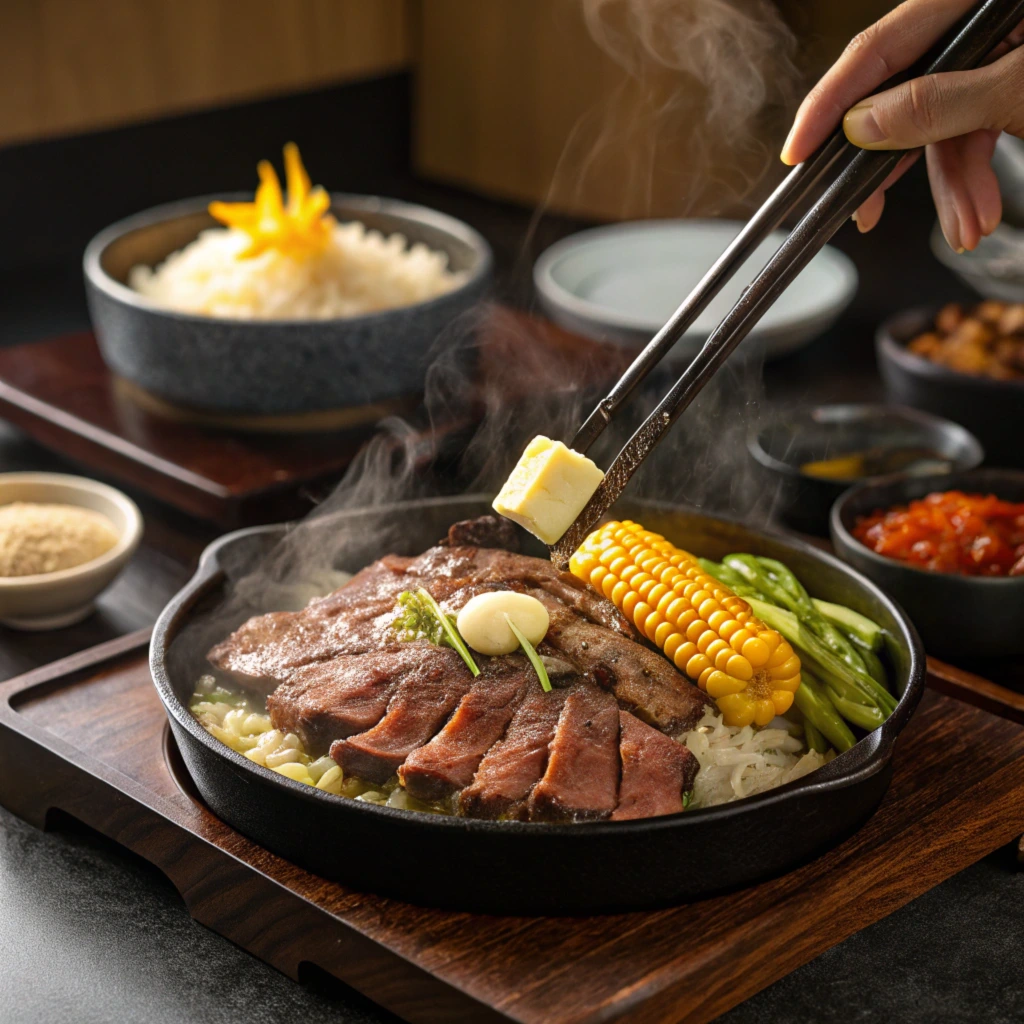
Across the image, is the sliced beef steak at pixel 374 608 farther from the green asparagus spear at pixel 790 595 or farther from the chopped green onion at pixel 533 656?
the green asparagus spear at pixel 790 595

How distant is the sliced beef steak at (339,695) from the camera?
1.93 meters

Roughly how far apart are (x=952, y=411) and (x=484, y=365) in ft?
3.86

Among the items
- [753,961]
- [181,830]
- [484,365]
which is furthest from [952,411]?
[181,830]

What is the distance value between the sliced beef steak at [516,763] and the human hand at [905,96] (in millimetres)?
944

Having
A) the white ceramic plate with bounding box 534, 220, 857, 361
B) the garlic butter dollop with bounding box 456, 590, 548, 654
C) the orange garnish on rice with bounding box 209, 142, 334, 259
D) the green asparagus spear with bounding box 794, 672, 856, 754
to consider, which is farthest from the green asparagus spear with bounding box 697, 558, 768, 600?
the orange garnish on rice with bounding box 209, 142, 334, 259

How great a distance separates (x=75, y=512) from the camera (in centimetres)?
282

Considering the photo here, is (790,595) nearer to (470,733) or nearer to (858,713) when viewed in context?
(858,713)

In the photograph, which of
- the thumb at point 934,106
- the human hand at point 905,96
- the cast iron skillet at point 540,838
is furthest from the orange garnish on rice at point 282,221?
the thumb at point 934,106

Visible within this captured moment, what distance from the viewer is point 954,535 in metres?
2.62

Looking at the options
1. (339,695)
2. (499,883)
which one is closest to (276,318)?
(339,695)

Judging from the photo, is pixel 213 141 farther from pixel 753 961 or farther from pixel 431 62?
pixel 753 961

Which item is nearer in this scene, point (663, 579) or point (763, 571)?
point (663, 579)

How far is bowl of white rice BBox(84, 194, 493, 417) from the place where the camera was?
3.10 m

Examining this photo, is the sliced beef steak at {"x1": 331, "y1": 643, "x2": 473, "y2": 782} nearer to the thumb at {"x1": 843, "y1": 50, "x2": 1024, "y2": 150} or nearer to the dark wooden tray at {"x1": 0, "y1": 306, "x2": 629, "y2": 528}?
the dark wooden tray at {"x1": 0, "y1": 306, "x2": 629, "y2": 528}
